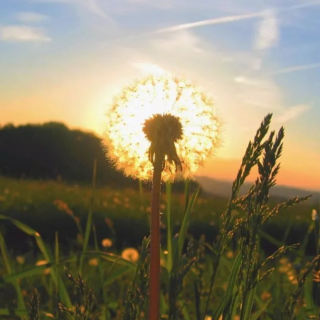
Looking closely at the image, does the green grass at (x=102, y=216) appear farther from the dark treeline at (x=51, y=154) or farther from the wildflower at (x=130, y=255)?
the dark treeline at (x=51, y=154)

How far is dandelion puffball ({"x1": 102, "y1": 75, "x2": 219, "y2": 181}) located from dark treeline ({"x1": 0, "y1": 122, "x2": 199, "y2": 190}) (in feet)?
50.1

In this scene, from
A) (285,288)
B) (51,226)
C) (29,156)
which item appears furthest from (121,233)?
(29,156)

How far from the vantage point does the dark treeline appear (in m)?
18.8

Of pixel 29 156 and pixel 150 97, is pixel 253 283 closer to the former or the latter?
pixel 150 97

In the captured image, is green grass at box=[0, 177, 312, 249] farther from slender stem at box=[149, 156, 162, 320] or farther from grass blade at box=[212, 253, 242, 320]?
slender stem at box=[149, 156, 162, 320]

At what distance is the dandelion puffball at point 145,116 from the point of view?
2031 mm

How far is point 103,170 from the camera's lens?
60.7 feet

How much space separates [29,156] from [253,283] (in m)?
19.8

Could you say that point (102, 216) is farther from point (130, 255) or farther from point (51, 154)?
point (51, 154)

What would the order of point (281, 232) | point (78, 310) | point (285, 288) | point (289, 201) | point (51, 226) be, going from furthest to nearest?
1. point (281, 232)
2. point (51, 226)
3. point (285, 288)
4. point (289, 201)
5. point (78, 310)

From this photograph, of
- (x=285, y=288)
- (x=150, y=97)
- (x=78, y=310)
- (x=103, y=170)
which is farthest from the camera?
(x=103, y=170)

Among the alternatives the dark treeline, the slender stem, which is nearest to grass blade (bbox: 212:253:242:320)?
the slender stem

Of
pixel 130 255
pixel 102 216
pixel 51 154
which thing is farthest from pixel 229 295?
pixel 51 154

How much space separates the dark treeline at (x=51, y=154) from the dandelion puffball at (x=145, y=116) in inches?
601
